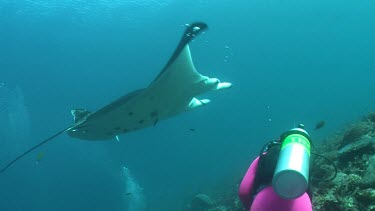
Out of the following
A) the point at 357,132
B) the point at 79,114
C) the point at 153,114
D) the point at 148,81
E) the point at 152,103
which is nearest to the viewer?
the point at 152,103

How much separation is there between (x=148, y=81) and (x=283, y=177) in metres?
64.1

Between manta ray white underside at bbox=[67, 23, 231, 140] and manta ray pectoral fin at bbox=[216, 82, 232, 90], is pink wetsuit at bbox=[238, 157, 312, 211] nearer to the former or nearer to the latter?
manta ray white underside at bbox=[67, 23, 231, 140]

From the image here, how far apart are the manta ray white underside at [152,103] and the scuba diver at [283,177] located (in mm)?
2680

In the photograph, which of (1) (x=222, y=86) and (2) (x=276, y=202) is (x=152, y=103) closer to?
(1) (x=222, y=86)

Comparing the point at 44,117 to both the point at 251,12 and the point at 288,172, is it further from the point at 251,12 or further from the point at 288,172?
the point at 288,172

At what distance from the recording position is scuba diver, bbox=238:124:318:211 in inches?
104

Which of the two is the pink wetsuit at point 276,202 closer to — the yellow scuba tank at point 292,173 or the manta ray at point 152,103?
the yellow scuba tank at point 292,173

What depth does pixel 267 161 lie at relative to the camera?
3088 millimetres

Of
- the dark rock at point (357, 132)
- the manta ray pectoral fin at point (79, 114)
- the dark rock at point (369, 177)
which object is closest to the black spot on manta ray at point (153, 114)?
the manta ray pectoral fin at point (79, 114)

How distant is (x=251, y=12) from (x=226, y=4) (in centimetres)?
840

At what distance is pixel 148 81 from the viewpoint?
66.2 meters

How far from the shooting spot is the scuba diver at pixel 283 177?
265cm

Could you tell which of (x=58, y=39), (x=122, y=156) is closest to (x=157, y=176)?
(x=122, y=156)

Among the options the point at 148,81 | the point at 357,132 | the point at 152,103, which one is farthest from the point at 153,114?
the point at 148,81
